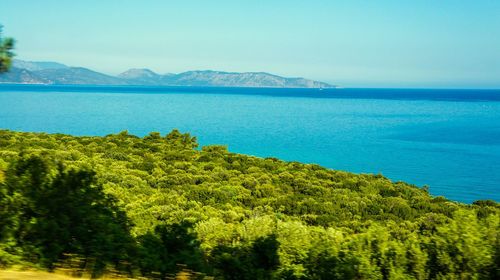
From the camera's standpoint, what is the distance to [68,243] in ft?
22.6

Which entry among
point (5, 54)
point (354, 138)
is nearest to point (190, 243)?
point (5, 54)

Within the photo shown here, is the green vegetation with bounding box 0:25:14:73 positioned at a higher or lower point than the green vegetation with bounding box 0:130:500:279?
higher

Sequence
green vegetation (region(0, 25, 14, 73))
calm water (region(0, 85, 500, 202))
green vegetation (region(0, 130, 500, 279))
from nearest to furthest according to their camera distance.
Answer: green vegetation (region(0, 25, 14, 73)) < green vegetation (region(0, 130, 500, 279)) < calm water (region(0, 85, 500, 202))

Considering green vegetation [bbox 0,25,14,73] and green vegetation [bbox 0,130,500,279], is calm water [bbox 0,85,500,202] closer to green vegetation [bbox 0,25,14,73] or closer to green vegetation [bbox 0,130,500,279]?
green vegetation [bbox 0,130,500,279]

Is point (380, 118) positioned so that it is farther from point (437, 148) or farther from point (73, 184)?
point (73, 184)

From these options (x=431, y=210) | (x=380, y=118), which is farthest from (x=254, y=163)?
(x=380, y=118)

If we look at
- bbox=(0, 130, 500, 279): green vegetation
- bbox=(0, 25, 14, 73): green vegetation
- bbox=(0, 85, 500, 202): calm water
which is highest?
bbox=(0, 25, 14, 73): green vegetation

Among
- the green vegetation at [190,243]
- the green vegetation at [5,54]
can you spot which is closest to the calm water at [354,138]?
the green vegetation at [190,243]

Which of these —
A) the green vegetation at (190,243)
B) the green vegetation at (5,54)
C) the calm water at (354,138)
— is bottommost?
the calm water at (354,138)

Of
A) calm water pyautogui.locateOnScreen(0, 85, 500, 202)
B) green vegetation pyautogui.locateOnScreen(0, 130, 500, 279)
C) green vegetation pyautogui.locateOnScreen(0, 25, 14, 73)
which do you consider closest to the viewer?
green vegetation pyautogui.locateOnScreen(0, 25, 14, 73)

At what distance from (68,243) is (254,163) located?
19559mm

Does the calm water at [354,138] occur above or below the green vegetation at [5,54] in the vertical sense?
below

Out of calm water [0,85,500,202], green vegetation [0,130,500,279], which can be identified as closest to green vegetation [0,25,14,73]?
green vegetation [0,130,500,279]

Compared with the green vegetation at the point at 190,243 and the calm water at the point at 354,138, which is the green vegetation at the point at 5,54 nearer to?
the green vegetation at the point at 190,243
